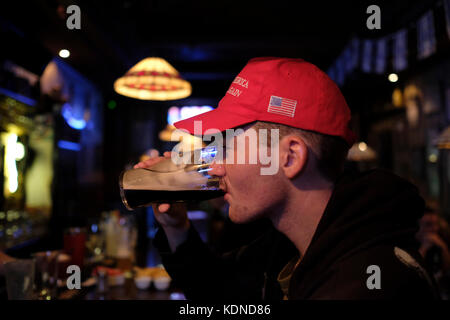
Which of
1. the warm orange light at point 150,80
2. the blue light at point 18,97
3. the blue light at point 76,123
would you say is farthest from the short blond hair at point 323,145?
the blue light at point 76,123

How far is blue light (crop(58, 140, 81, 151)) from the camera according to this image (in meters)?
5.55

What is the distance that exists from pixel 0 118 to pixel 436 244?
164 inches

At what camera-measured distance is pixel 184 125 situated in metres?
1.13

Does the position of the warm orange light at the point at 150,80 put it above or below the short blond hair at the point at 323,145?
above

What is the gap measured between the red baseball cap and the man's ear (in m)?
0.04

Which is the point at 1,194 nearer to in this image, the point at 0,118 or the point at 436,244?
the point at 0,118

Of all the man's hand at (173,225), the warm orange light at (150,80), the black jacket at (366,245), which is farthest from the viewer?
the warm orange light at (150,80)

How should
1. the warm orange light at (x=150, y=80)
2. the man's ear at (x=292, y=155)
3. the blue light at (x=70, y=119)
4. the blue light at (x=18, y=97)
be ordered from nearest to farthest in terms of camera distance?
the man's ear at (x=292, y=155) < the warm orange light at (x=150, y=80) < the blue light at (x=18, y=97) < the blue light at (x=70, y=119)

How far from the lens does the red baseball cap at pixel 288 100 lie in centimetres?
97

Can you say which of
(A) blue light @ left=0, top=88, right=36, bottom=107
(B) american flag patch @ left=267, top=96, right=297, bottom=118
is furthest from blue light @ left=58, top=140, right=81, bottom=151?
(B) american flag patch @ left=267, top=96, right=297, bottom=118

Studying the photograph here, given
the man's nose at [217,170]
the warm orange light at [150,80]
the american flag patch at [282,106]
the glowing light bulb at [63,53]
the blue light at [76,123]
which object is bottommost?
the man's nose at [217,170]

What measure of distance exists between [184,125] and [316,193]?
433mm

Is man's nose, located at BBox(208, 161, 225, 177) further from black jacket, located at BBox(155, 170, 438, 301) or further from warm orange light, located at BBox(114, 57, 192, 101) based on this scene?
warm orange light, located at BBox(114, 57, 192, 101)

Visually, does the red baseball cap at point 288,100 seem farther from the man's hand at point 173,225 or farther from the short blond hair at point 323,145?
the man's hand at point 173,225
